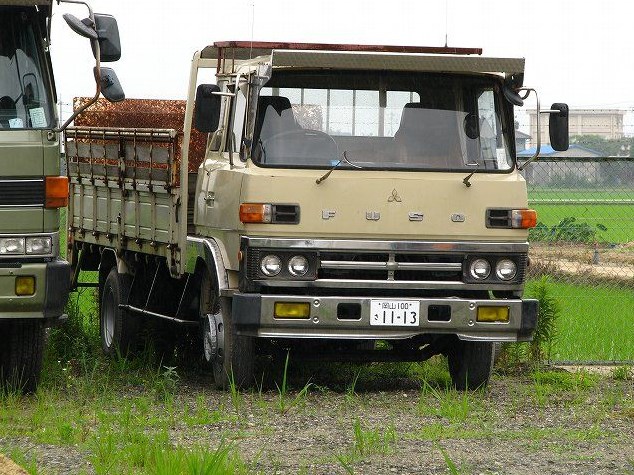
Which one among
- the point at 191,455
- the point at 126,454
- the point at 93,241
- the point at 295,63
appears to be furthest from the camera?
the point at 93,241

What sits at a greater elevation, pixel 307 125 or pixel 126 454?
pixel 307 125

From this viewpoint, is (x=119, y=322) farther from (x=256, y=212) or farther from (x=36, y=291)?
(x=36, y=291)

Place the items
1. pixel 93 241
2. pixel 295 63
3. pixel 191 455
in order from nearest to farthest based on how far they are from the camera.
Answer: pixel 191 455, pixel 295 63, pixel 93 241

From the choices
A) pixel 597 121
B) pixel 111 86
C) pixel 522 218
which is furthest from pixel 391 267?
pixel 597 121

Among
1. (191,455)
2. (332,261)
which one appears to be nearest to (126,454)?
(191,455)

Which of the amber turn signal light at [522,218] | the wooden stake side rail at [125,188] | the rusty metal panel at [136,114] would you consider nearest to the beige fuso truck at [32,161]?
the wooden stake side rail at [125,188]

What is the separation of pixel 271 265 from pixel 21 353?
1.86 metres

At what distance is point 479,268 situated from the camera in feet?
34.7

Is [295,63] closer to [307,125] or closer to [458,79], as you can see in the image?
[307,125]

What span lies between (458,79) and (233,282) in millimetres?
2276

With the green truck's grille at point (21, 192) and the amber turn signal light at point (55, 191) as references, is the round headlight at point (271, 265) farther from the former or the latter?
the green truck's grille at point (21, 192)

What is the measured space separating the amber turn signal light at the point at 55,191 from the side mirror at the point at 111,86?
0.63 m

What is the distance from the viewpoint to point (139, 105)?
13.9 meters

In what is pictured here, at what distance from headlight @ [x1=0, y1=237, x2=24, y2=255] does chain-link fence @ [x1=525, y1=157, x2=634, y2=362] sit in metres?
5.58
